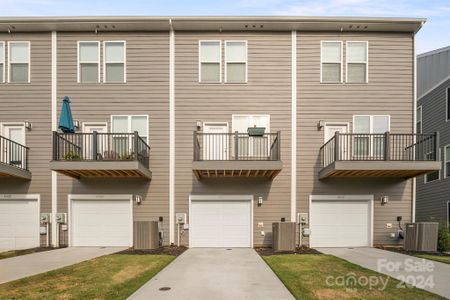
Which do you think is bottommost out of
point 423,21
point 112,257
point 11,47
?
point 112,257

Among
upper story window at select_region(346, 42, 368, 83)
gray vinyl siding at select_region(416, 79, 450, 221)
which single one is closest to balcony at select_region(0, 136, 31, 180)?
upper story window at select_region(346, 42, 368, 83)

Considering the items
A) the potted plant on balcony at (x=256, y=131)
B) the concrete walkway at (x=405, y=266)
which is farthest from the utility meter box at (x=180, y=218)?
the concrete walkway at (x=405, y=266)

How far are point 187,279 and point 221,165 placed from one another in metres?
4.24

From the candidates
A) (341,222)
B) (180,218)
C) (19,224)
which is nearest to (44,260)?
(19,224)

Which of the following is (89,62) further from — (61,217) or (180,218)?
(180,218)

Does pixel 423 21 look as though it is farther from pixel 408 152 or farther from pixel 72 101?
pixel 72 101

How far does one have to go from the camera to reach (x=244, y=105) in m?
11.7

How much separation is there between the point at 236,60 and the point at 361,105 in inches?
207

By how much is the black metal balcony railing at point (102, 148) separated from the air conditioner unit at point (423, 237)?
992cm

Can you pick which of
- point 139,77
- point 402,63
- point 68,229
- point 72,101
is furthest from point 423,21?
point 68,229

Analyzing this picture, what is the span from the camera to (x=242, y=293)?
5.63 metres

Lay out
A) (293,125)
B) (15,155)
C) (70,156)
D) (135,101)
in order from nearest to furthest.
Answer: (70,156)
(15,155)
(293,125)
(135,101)

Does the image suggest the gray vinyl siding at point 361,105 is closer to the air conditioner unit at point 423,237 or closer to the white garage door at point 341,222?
the white garage door at point 341,222

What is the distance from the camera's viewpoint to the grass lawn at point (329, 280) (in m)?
5.49
